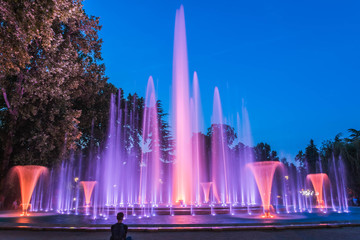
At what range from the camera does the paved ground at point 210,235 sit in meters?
7.78

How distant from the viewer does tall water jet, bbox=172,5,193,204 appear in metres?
22.7

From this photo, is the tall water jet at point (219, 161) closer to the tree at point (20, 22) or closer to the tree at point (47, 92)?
the tree at point (47, 92)

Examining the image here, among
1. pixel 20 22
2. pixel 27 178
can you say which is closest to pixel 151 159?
pixel 27 178

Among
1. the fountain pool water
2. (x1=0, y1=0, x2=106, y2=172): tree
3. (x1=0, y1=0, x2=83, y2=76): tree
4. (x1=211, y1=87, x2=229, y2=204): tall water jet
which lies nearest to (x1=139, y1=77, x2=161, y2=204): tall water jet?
the fountain pool water

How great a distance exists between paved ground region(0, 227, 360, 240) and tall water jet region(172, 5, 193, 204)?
43.5 feet

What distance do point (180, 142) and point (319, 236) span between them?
56.0ft

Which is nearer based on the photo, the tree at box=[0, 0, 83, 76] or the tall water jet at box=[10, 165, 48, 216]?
the tree at box=[0, 0, 83, 76]

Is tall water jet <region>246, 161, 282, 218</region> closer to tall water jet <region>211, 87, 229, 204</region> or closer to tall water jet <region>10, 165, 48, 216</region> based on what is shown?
tall water jet <region>10, 165, 48, 216</region>

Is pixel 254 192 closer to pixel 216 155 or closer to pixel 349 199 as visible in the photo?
pixel 216 155

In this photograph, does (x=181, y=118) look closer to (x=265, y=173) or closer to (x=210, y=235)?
(x=265, y=173)

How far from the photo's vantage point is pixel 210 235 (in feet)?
26.8

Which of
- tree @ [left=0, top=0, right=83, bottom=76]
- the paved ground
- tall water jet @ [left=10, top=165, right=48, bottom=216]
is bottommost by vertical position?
the paved ground

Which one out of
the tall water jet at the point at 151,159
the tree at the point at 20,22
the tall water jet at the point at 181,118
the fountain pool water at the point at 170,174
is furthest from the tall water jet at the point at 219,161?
the tree at the point at 20,22

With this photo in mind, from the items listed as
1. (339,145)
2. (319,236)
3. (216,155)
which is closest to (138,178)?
(216,155)
